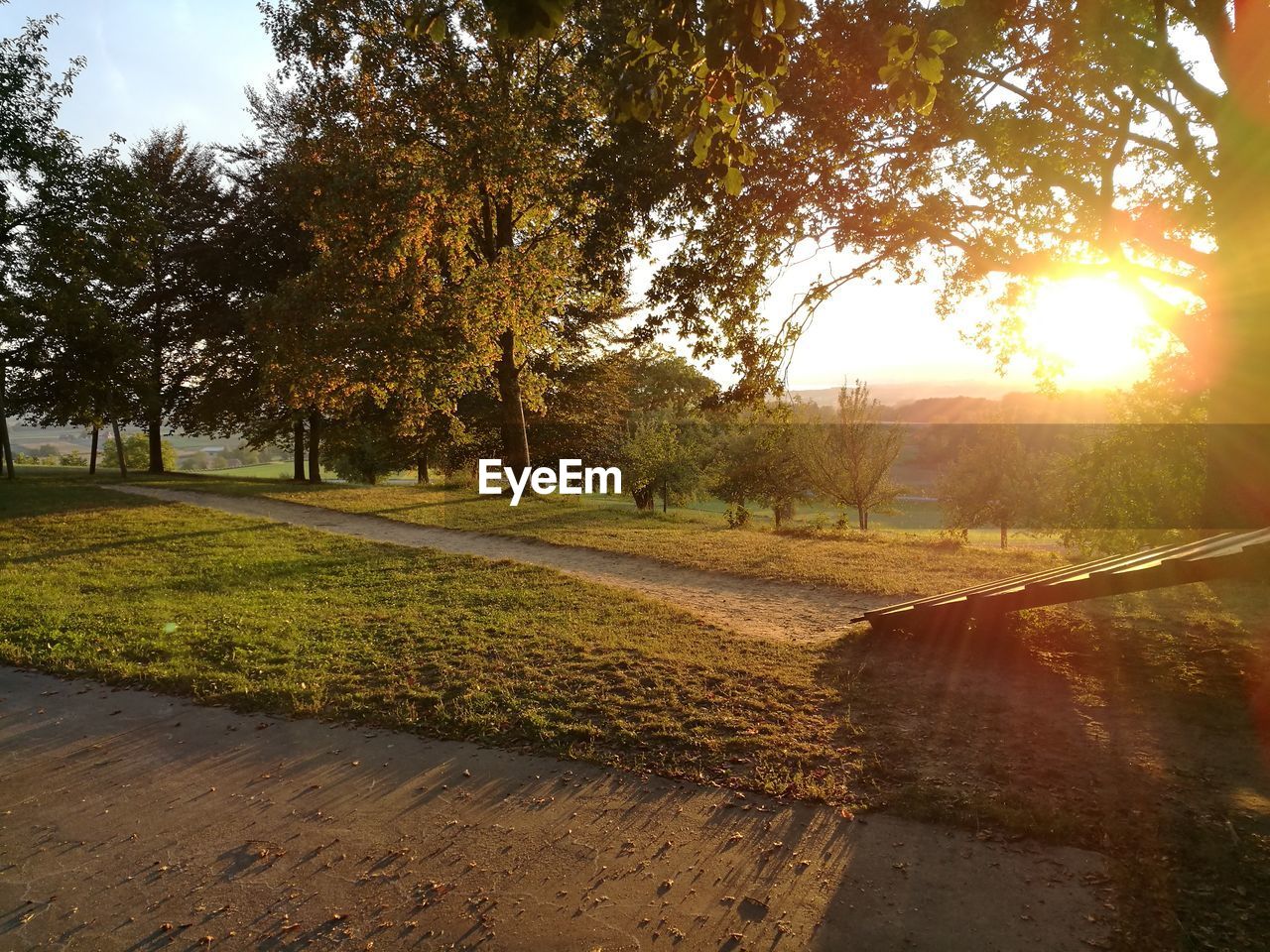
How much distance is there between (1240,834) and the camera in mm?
3490

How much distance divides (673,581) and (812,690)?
4.86m

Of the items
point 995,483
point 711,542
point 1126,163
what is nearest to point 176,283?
point 711,542

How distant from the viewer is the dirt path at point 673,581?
26.7ft

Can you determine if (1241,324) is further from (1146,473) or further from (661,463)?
(661,463)

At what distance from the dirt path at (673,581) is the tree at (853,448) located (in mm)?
14253

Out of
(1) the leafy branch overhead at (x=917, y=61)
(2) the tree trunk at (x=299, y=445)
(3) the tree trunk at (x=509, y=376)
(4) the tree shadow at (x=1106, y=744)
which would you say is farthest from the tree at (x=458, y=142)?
(2) the tree trunk at (x=299, y=445)

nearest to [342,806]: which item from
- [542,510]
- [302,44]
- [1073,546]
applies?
[542,510]

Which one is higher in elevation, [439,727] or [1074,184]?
[1074,184]

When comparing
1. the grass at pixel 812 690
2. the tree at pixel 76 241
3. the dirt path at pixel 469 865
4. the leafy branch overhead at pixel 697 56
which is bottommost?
the dirt path at pixel 469 865

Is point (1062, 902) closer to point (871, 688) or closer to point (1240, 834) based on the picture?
point (1240, 834)

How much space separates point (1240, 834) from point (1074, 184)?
7433 mm

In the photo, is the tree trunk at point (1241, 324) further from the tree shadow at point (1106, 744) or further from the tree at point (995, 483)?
the tree at point (995, 483)

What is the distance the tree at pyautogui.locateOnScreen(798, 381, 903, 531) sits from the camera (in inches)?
957

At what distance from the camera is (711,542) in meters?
13.8
